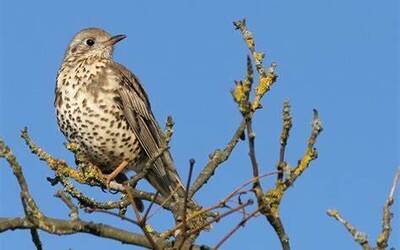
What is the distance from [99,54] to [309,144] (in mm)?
5195

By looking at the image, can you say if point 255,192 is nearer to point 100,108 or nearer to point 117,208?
point 117,208

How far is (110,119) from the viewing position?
7727 millimetres

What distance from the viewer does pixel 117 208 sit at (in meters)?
5.53

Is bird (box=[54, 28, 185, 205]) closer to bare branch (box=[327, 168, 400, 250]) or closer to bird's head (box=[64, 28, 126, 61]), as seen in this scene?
bird's head (box=[64, 28, 126, 61])

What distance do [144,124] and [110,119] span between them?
512mm

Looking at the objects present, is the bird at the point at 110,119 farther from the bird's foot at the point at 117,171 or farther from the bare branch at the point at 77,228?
the bare branch at the point at 77,228

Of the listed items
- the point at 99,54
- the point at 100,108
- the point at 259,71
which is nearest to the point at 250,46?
the point at 259,71

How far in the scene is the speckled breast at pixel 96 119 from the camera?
7.59 metres

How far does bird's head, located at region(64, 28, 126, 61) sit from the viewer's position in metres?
8.70

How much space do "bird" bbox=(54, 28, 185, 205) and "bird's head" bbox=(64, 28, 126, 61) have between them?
0.50 ft

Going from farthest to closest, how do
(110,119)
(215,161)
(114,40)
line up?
1. (114,40)
2. (110,119)
3. (215,161)

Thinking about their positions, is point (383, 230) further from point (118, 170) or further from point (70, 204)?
point (118, 170)

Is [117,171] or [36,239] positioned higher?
[117,171]

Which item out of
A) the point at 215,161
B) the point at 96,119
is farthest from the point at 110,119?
the point at 215,161
